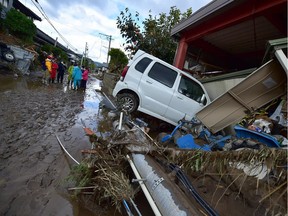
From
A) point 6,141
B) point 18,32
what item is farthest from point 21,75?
point 6,141

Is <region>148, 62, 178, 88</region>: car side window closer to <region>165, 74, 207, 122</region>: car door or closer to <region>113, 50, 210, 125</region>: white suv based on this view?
<region>113, 50, 210, 125</region>: white suv

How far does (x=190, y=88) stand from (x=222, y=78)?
0.94m

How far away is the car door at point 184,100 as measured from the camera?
6.57 meters

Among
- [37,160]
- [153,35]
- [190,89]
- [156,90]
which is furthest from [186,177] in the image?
[153,35]

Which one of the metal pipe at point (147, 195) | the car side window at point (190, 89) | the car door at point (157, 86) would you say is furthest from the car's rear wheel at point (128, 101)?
the metal pipe at point (147, 195)

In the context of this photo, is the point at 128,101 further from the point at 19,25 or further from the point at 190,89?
the point at 19,25

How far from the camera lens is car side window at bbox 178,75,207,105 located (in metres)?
6.64

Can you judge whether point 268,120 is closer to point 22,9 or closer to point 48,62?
point 48,62

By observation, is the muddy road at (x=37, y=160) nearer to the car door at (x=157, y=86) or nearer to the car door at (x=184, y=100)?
the car door at (x=157, y=86)

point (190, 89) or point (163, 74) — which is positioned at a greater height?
point (163, 74)

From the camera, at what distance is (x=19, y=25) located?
17688mm

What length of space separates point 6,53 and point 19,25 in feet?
17.5

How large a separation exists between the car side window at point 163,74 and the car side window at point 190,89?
0.29 meters

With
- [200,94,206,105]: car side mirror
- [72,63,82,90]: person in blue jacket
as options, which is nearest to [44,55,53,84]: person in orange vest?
[72,63,82,90]: person in blue jacket
